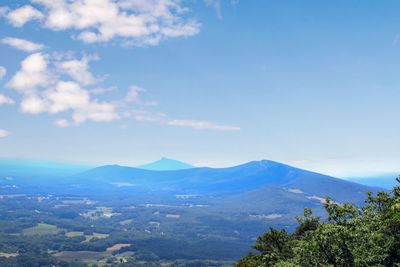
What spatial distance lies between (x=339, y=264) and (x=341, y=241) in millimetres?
1953

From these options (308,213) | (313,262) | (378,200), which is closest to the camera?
(313,262)

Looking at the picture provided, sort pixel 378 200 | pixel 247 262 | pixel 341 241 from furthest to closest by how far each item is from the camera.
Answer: pixel 247 262, pixel 378 200, pixel 341 241

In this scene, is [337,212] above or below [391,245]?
above

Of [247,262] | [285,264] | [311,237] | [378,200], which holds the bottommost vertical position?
[247,262]

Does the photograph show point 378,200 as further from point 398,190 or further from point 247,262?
point 247,262

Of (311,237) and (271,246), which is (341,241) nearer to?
(311,237)

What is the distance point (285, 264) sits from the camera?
111ft

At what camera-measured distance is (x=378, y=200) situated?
41406 millimetres

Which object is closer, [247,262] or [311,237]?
[311,237]

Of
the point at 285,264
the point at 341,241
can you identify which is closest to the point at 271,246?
the point at 285,264

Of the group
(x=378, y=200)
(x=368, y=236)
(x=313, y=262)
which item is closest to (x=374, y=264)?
(x=368, y=236)

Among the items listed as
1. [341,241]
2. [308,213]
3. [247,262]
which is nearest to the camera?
[341,241]

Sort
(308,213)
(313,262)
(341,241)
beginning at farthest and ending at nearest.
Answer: (308,213)
(313,262)
(341,241)

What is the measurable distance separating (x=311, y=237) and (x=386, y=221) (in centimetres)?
604
